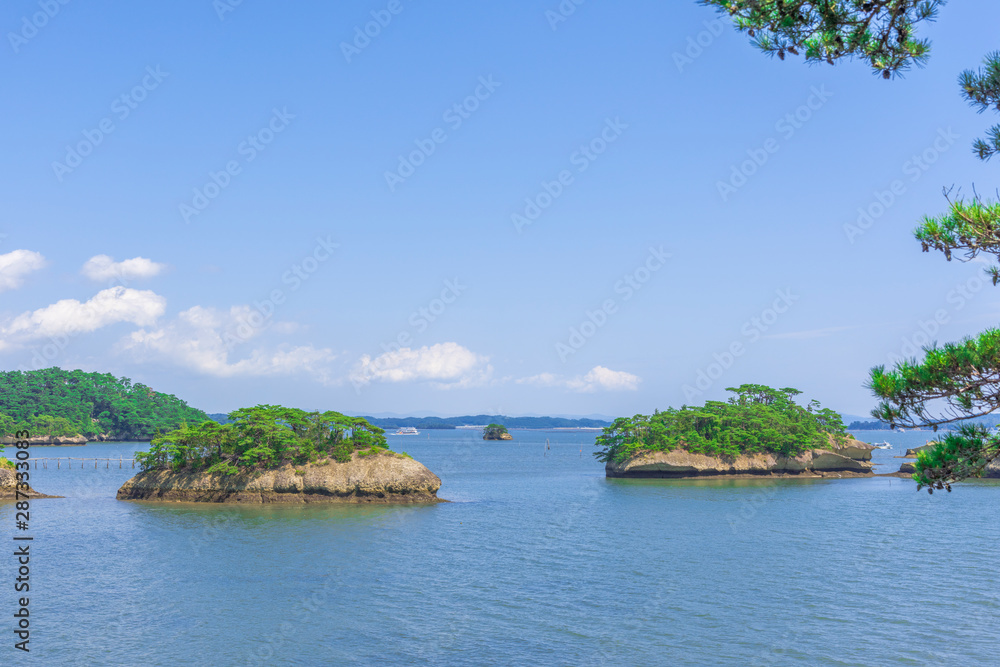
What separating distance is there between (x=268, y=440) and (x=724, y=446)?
4322 cm

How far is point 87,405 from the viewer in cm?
15800

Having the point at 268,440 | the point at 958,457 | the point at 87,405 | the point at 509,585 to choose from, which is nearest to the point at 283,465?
the point at 268,440

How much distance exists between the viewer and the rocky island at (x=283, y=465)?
48531 millimetres

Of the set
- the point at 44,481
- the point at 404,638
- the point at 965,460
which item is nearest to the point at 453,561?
the point at 404,638

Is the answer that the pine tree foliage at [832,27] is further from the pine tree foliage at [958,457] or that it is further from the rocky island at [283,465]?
the rocky island at [283,465]

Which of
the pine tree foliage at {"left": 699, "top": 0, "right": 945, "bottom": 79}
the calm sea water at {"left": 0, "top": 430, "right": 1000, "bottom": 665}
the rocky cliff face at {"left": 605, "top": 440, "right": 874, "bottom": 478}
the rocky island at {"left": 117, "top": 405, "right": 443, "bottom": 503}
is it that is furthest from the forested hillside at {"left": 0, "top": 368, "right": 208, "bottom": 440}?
the pine tree foliage at {"left": 699, "top": 0, "right": 945, "bottom": 79}

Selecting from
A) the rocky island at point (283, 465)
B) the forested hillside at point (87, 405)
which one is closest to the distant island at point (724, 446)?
the rocky island at point (283, 465)

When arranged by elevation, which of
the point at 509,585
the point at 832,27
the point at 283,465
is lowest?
the point at 509,585

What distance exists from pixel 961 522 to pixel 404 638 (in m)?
37.0

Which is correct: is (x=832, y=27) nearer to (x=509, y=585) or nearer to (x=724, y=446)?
(x=509, y=585)

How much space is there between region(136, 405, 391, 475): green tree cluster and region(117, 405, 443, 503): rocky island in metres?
0.07

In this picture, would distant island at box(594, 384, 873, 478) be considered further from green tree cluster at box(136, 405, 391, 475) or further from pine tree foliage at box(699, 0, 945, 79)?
pine tree foliage at box(699, 0, 945, 79)

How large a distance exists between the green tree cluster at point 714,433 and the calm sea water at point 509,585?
22092 millimetres

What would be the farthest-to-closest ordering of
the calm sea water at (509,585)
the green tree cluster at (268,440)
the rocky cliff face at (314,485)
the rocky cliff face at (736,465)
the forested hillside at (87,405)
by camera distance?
the forested hillside at (87,405), the rocky cliff face at (736,465), the green tree cluster at (268,440), the rocky cliff face at (314,485), the calm sea water at (509,585)
